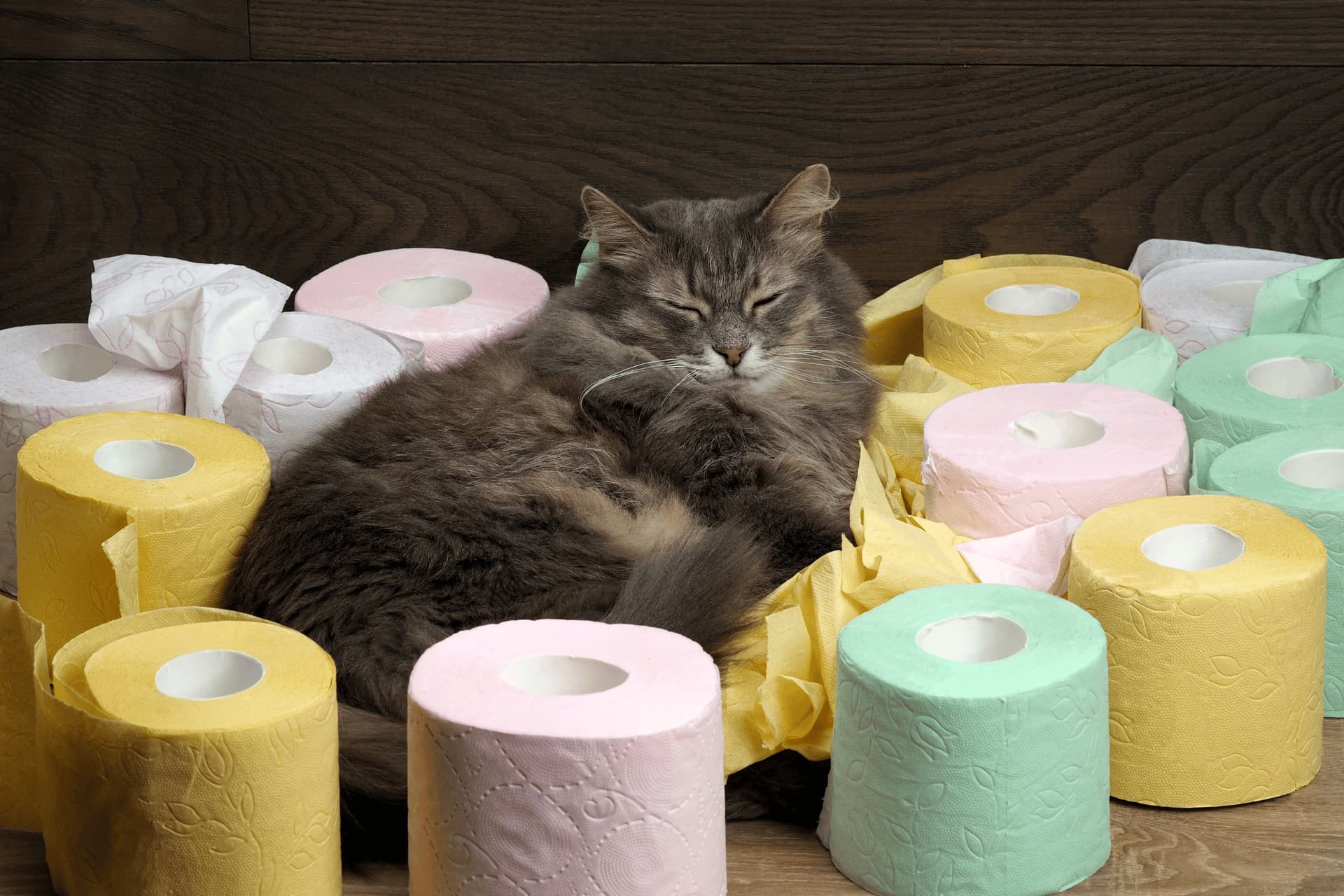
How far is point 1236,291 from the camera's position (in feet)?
6.95

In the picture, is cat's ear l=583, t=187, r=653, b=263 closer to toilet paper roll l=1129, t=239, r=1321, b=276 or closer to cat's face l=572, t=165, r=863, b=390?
cat's face l=572, t=165, r=863, b=390

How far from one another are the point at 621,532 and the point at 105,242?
1197 millimetres

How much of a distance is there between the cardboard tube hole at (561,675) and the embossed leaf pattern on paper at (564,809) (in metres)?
0.11

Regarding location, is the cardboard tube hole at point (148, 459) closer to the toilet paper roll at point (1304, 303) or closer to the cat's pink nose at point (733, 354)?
the cat's pink nose at point (733, 354)

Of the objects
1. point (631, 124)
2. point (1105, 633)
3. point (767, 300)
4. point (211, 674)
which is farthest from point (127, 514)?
point (631, 124)

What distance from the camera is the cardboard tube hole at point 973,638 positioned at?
1.32m

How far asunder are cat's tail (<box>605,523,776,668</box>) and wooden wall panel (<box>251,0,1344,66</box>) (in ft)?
3.43

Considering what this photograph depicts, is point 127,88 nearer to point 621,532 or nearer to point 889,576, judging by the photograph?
point 621,532

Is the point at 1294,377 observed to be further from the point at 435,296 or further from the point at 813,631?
the point at 435,296

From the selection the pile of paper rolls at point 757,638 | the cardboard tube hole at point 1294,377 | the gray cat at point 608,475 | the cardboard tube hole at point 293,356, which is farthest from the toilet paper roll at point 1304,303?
the cardboard tube hole at point 293,356

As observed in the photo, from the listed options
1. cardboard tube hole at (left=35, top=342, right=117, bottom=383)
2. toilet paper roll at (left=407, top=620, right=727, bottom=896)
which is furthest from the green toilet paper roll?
cardboard tube hole at (left=35, top=342, right=117, bottom=383)

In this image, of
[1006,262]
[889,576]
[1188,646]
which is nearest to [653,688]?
[889,576]

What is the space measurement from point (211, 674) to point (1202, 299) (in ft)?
4.81

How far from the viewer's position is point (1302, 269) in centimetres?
200
